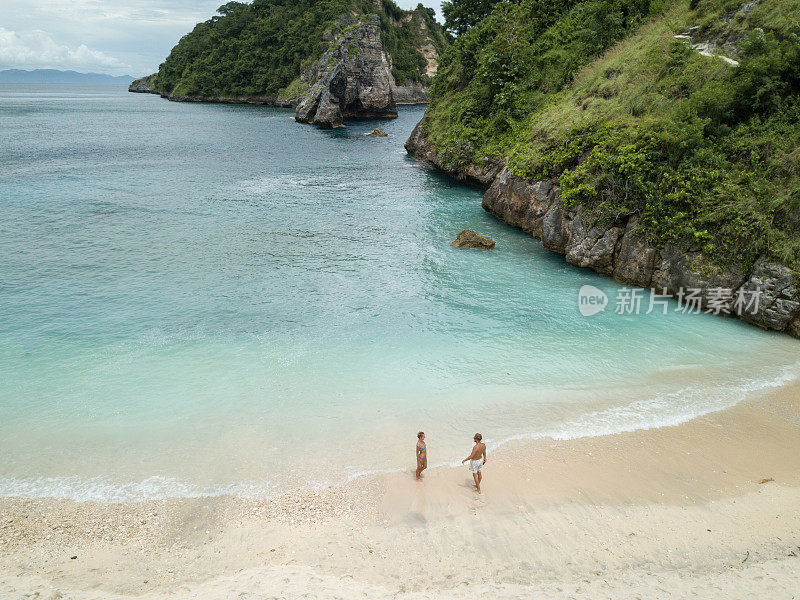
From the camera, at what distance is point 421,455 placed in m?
9.87

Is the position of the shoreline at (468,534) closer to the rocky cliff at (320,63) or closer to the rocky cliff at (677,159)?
the rocky cliff at (677,159)

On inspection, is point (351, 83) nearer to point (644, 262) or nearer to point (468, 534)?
point (644, 262)

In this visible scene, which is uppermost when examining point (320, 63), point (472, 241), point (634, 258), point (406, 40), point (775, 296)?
point (406, 40)

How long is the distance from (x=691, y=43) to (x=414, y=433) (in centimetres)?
2312

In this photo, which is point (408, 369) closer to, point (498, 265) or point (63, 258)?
point (498, 265)

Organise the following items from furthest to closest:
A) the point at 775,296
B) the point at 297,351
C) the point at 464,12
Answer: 1. the point at 464,12
2. the point at 775,296
3. the point at 297,351

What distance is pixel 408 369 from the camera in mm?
14312

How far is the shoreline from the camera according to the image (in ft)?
25.1

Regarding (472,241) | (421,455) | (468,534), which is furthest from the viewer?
(472,241)

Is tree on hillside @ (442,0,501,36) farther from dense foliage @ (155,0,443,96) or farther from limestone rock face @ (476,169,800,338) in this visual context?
dense foliage @ (155,0,443,96)

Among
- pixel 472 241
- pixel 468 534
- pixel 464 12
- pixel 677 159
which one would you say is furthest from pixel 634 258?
pixel 464 12

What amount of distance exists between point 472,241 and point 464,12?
37.0 m

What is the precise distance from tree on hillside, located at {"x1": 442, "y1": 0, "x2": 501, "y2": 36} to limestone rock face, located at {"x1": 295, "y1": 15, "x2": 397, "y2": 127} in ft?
108

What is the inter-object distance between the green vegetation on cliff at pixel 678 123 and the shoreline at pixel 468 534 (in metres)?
8.64
